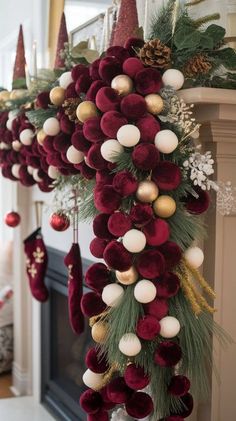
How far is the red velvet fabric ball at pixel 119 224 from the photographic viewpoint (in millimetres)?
1196

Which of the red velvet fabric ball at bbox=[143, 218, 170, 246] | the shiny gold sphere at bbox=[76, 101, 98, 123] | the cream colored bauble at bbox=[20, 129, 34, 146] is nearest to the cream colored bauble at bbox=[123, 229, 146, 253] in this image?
the red velvet fabric ball at bbox=[143, 218, 170, 246]

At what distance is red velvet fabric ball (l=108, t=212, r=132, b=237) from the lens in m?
1.20

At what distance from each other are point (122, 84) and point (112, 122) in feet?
0.33

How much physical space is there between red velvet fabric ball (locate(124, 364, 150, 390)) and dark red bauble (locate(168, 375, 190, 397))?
7cm

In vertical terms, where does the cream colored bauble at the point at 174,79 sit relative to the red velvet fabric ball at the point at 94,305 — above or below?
above

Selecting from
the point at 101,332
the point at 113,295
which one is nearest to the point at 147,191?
the point at 113,295

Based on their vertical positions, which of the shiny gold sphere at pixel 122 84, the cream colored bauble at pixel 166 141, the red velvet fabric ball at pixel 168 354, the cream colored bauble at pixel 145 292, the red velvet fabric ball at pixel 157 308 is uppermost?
the shiny gold sphere at pixel 122 84

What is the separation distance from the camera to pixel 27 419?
8.30ft

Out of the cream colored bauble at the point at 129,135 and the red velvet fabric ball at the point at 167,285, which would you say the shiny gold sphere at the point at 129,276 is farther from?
the cream colored bauble at the point at 129,135

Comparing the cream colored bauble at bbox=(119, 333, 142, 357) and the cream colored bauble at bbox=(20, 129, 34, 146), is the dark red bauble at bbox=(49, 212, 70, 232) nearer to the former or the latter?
the cream colored bauble at bbox=(20, 129, 34, 146)

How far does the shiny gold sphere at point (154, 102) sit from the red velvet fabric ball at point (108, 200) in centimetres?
21

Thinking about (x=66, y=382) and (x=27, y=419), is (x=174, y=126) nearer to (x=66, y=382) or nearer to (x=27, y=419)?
(x=66, y=382)

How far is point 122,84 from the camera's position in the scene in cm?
125

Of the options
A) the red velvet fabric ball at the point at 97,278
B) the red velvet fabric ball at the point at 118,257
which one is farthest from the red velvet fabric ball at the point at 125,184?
the red velvet fabric ball at the point at 97,278
